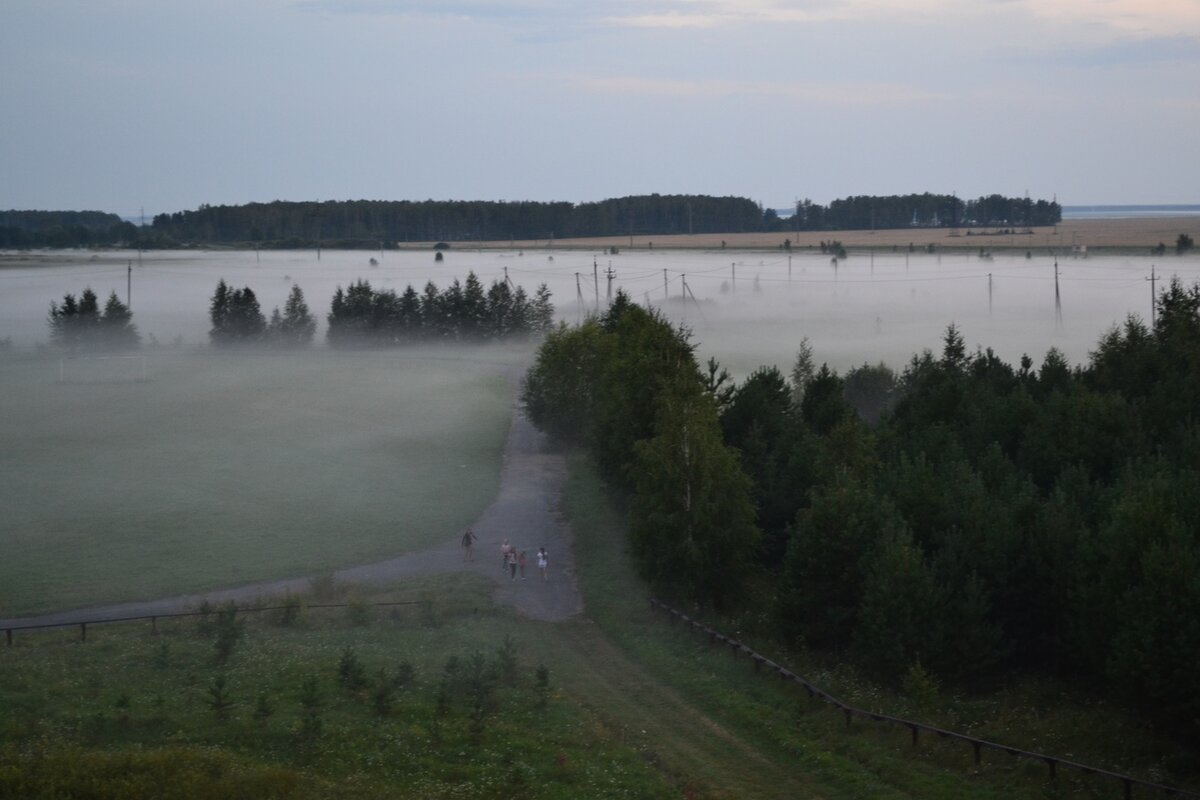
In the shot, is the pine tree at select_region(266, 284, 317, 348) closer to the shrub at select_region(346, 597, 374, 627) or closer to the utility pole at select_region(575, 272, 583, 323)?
the utility pole at select_region(575, 272, 583, 323)

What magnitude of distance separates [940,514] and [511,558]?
9128 mm

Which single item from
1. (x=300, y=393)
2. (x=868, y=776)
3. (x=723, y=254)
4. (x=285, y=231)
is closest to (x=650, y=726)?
(x=868, y=776)

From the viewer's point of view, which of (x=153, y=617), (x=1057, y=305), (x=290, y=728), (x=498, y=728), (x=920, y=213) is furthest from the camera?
(x=920, y=213)

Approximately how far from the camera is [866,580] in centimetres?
1616

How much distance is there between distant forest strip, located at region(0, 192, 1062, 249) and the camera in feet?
261

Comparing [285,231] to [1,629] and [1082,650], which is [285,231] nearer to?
[1,629]

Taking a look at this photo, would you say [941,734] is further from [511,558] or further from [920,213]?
[920,213]

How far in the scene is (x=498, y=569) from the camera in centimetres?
2364

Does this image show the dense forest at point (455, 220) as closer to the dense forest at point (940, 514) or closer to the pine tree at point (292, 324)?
the pine tree at point (292, 324)

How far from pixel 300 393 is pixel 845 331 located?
2722 cm

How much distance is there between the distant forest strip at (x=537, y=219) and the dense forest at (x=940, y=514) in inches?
2026

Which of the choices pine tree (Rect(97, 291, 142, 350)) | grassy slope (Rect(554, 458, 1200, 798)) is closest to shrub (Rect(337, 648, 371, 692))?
grassy slope (Rect(554, 458, 1200, 798))

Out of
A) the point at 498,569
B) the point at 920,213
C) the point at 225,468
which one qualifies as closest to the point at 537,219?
the point at 920,213

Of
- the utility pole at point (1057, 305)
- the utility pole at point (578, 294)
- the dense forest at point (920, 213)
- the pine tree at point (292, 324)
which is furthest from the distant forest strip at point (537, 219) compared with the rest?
the utility pole at point (1057, 305)
